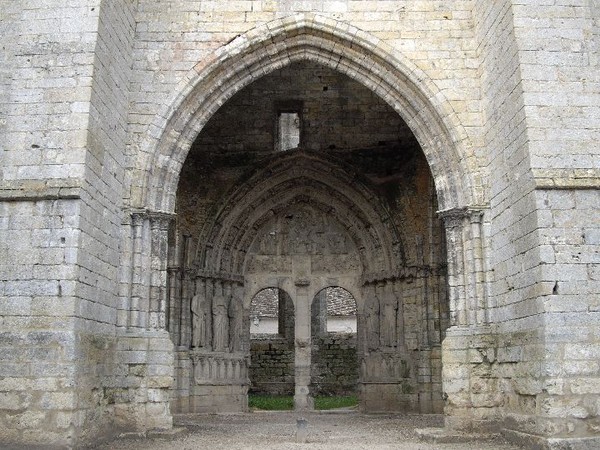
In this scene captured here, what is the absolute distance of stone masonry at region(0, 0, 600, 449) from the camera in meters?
5.92

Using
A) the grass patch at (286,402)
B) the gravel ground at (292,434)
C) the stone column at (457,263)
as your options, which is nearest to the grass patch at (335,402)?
the grass patch at (286,402)

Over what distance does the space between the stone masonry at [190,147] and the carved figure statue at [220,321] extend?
45cm

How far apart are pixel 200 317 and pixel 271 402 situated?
165 inches

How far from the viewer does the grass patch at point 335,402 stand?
13.7 metres

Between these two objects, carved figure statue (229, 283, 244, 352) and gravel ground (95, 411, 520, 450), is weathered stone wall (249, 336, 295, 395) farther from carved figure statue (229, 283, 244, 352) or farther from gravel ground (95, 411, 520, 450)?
gravel ground (95, 411, 520, 450)

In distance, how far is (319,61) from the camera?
325 inches

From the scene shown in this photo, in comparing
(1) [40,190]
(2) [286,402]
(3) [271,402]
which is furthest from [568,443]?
(3) [271,402]

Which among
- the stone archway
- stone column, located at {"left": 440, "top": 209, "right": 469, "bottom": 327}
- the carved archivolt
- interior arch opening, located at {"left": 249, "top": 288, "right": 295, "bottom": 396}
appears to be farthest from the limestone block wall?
interior arch opening, located at {"left": 249, "top": 288, "right": 295, "bottom": 396}

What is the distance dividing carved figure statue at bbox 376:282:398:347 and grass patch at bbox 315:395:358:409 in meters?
2.87

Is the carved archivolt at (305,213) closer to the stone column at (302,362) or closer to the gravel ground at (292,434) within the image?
the stone column at (302,362)

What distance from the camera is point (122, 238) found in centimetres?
743

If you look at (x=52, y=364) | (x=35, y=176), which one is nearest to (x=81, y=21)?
(x=35, y=176)

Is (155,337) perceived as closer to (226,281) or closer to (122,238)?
(122,238)

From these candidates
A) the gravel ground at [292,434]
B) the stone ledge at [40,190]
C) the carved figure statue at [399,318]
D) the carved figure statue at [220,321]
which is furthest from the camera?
the carved figure statue at [220,321]
